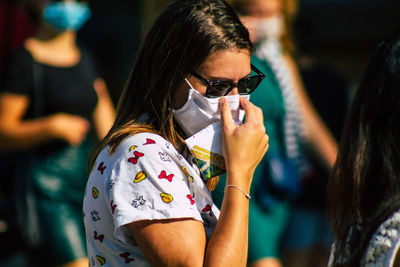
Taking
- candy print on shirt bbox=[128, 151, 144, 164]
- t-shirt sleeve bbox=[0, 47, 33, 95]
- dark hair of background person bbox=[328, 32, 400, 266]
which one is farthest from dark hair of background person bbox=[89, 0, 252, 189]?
t-shirt sleeve bbox=[0, 47, 33, 95]

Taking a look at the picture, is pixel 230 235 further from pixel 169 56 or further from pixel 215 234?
pixel 169 56

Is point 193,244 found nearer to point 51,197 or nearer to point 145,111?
point 145,111

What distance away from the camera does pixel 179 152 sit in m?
2.02

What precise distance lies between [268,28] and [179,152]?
2470mm

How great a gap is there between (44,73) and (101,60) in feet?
13.0

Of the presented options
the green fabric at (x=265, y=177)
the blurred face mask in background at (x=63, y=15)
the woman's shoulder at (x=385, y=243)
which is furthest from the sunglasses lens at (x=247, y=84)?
the blurred face mask in background at (x=63, y=15)

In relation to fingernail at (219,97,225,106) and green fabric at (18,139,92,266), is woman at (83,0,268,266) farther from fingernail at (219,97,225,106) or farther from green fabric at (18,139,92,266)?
green fabric at (18,139,92,266)

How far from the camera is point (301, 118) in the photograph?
14.0ft

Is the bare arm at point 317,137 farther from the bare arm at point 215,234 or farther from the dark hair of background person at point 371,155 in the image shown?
the bare arm at point 215,234

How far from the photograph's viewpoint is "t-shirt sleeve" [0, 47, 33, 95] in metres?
3.86

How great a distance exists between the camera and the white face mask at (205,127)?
1998 millimetres

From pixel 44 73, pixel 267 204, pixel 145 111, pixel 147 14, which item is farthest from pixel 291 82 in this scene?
pixel 147 14

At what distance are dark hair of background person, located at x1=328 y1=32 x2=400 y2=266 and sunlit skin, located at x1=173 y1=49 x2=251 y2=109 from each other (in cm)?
39

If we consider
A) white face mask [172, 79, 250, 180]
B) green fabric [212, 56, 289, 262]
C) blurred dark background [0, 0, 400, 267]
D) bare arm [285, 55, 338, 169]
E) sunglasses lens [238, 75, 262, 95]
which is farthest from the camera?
blurred dark background [0, 0, 400, 267]
